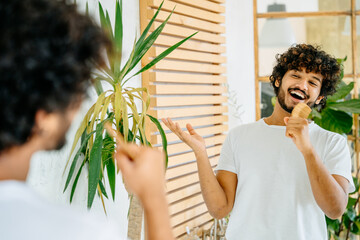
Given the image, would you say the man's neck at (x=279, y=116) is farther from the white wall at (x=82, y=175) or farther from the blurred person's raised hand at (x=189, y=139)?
the white wall at (x=82, y=175)

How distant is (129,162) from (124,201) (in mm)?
1922

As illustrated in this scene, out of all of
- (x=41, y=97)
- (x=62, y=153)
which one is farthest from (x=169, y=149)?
(x=41, y=97)

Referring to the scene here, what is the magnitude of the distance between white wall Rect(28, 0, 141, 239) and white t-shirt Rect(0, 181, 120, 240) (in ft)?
4.22

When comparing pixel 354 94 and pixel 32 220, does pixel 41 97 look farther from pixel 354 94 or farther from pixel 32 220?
pixel 354 94

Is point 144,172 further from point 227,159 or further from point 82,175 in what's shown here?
point 82,175

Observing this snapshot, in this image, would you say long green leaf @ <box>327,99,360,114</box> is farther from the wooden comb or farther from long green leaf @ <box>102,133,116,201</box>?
long green leaf @ <box>102,133,116,201</box>

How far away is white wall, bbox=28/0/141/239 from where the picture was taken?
2098mm

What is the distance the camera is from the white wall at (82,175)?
2.10 m

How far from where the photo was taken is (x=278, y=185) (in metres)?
2.03

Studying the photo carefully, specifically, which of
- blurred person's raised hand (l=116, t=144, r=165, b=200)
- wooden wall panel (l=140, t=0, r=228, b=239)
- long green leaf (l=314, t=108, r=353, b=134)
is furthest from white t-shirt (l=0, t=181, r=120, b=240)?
long green leaf (l=314, t=108, r=353, b=134)

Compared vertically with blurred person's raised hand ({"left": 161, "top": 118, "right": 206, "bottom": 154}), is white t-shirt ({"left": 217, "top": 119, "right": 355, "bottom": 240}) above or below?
below

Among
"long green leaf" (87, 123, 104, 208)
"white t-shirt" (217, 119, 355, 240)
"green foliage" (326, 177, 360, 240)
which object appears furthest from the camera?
"green foliage" (326, 177, 360, 240)

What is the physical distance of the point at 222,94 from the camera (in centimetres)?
387

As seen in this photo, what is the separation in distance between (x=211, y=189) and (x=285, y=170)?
1.17ft
